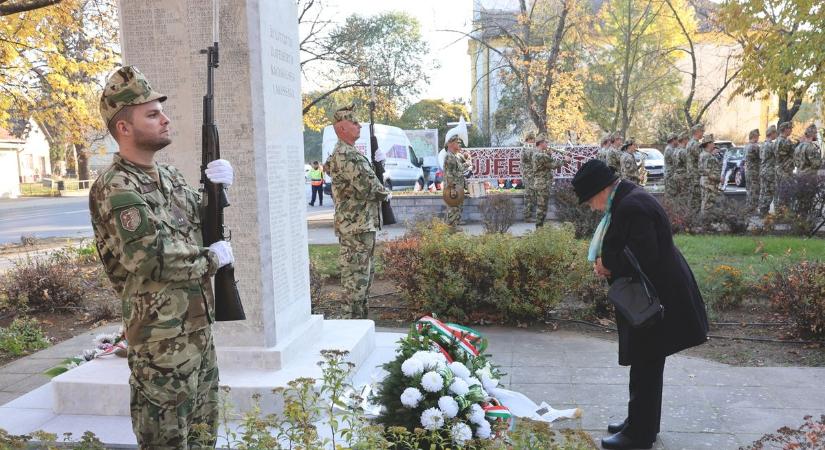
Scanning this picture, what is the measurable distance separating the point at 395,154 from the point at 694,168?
15.2 meters

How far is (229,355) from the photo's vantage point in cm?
440

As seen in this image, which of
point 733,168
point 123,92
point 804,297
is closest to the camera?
point 123,92

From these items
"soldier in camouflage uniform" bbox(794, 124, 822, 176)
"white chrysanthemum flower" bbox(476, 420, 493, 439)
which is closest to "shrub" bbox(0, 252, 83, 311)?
"white chrysanthemum flower" bbox(476, 420, 493, 439)

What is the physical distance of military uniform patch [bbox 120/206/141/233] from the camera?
2.54 m

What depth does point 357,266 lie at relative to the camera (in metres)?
6.68

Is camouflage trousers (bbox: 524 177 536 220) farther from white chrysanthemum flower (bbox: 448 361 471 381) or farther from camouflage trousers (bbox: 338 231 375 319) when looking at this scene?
white chrysanthemum flower (bbox: 448 361 471 381)

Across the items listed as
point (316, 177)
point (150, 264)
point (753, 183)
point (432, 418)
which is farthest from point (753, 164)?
point (150, 264)

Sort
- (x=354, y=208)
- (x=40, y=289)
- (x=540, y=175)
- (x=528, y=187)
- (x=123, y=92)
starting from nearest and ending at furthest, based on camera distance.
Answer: (x=123, y=92) → (x=354, y=208) → (x=40, y=289) → (x=540, y=175) → (x=528, y=187)

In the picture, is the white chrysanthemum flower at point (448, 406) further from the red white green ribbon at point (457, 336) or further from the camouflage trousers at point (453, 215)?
the camouflage trousers at point (453, 215)

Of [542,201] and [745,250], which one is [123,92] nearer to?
[745,250]

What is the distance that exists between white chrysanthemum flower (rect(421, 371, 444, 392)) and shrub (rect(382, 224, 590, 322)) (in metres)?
3.34

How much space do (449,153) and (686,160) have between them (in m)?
6.67

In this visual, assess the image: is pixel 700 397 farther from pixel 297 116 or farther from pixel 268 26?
pixel 268 26

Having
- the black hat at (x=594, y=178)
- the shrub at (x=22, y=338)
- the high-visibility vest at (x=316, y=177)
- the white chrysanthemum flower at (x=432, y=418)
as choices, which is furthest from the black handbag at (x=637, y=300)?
the high-visibility vest at (x=316, y=177)
